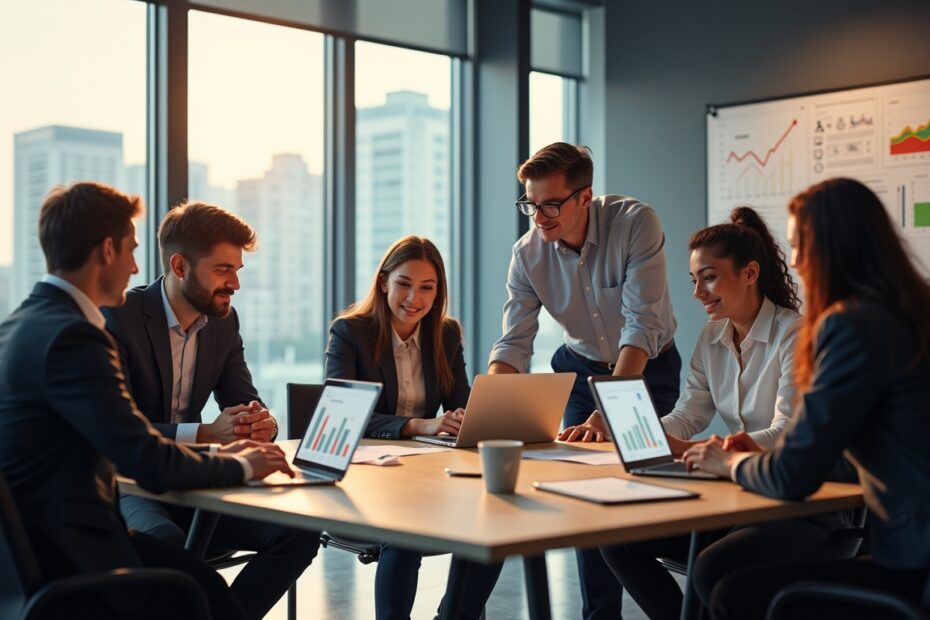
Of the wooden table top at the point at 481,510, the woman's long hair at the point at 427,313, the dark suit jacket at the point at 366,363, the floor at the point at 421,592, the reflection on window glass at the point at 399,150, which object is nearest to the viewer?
the wooden table top at the point at 481,510

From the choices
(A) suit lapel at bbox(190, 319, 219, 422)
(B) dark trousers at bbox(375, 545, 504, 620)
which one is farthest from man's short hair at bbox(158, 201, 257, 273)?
(B) dark trousers at bbox(375, 545, 504, 620)

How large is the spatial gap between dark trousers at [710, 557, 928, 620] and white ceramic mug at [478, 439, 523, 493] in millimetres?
471

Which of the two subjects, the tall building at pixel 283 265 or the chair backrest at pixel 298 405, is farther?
the tall building at pixel 283 265

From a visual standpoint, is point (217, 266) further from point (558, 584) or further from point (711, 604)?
point (558, 584)

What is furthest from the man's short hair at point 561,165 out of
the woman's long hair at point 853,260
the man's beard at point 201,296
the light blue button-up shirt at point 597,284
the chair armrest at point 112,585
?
the chair armrest at point 112,585

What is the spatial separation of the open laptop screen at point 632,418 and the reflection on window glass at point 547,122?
12.8 ft

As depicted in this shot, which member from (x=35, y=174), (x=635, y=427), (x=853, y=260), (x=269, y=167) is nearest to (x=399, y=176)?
(x=269, y=167)

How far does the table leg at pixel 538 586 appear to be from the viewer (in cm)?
213

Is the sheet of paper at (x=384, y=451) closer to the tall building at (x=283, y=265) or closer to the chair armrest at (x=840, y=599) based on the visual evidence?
the chair armrest at (x=840, y=599)

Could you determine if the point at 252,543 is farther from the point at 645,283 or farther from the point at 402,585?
the point at 645,283

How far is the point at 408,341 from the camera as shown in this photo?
142 inches

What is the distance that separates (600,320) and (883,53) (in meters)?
2.50

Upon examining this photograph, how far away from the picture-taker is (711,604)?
2215 millimetres

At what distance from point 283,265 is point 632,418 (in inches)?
132
